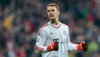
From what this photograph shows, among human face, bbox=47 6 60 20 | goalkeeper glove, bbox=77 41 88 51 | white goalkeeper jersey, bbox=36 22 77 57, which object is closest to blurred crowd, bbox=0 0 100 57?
goalkeeper glove, bbox=77 41 88 51

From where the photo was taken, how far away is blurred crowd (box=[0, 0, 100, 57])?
1598cm

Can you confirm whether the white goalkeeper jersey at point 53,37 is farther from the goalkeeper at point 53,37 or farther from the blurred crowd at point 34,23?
the blurred crowd at point 34,23

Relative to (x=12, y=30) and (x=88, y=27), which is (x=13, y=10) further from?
(x=88, y=27)

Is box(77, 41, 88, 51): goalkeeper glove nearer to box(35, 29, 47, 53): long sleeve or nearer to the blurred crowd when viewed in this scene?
box(35, 29, 47, 53): long sleeve

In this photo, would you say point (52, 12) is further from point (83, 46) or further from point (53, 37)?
point (83, 46)

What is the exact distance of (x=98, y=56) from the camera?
15859mm

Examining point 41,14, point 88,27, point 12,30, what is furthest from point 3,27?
point 88,27

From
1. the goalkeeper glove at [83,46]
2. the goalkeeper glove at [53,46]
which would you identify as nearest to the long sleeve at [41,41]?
the goalkeeper glove at [53,46]

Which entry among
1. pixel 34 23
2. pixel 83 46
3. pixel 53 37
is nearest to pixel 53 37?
pixel 53 37

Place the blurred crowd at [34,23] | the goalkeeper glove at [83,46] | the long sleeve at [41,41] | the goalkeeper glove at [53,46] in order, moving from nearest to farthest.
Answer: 1. the goalkeeper glove at [53,46]
2. the long sleeve at [41,41]
3. the goalkeeper glove at [83,46]
4. the blurred crowd at [34,23]

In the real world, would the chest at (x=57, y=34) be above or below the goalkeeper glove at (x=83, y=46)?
above

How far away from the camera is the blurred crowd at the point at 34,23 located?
16.0m

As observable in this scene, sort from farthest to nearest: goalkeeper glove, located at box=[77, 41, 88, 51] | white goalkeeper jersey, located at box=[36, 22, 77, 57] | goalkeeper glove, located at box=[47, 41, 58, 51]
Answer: goalkeeper glove, located at box=[77, 41, 88, 51] → white goalkeeper jersey, located at box=[36, 22, 77, 57] → goalkeeper glove, located at box=[47, 41, 58, 51]

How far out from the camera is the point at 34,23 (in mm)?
17406
